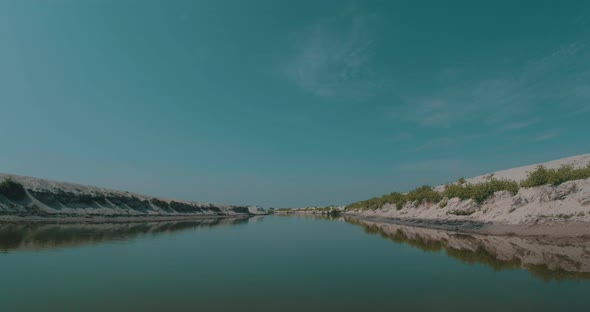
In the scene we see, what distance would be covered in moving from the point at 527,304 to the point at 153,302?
13048 millimetres

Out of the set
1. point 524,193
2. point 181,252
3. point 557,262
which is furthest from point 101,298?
point 524,193

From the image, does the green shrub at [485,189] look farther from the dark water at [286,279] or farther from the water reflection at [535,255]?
the dark water at [286,279]

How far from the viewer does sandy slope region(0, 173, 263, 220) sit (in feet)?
139

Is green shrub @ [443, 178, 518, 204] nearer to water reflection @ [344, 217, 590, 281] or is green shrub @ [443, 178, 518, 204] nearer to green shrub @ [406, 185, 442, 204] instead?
green shrub @ [406, 185, 442, 204]

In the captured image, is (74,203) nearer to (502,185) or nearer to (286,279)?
(286,279)

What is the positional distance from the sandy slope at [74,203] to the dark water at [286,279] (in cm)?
2531

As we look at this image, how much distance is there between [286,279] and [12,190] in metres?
48.0

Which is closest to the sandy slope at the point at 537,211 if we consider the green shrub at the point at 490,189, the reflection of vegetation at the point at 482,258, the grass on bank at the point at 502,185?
the green shrub at the point at 490,189

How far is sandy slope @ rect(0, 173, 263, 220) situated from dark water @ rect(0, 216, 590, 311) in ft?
83.1

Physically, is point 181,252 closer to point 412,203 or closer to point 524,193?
point 524,193

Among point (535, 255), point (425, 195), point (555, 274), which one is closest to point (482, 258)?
point (535, 255)

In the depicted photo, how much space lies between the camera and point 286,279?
14.4 m

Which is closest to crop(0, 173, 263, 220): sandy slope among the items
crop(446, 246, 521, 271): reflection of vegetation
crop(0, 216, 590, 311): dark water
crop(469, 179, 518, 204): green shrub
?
crop(0, 216, 590, 311): dark water

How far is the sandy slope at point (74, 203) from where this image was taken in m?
42.3
